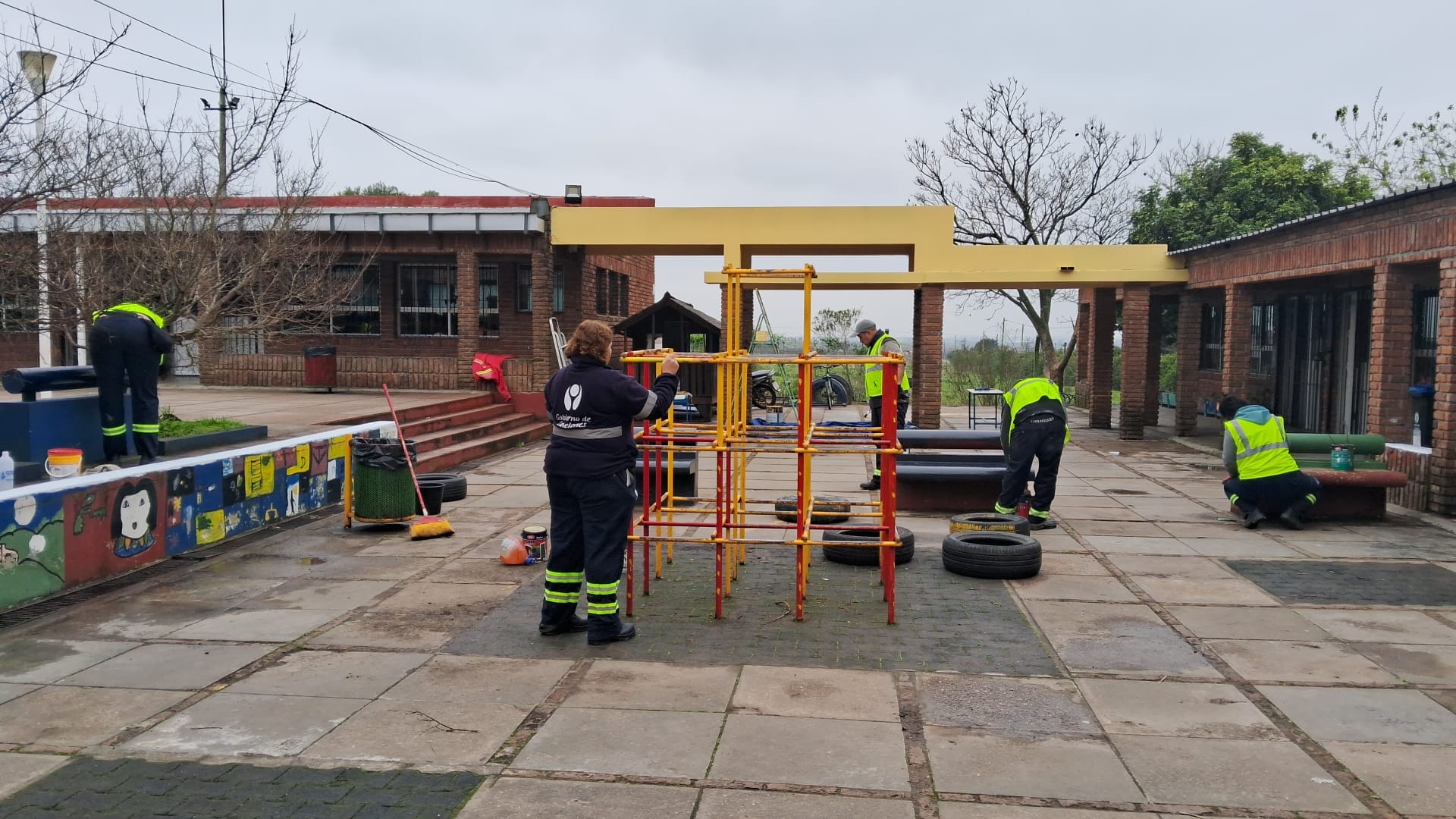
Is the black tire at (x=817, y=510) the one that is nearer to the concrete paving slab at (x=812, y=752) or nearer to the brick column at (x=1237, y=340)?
the concrete paving slab at (x=812, y=752)

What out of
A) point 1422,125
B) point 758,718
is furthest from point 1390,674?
point 1422,125

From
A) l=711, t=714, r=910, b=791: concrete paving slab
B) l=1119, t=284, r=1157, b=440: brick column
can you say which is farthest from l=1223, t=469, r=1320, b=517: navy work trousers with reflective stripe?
l=1119, t=284, r=1157, b=440: brick column

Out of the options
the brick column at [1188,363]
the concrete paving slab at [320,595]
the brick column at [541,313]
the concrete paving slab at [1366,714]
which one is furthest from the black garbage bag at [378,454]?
the brick column at [1188,363]

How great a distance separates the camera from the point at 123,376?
10.3m

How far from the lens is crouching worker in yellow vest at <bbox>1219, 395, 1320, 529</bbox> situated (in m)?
10.4

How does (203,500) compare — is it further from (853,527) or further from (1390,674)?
(1390,674)

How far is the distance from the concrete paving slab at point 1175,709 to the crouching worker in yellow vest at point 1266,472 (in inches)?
214

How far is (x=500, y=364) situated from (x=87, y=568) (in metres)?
11.9

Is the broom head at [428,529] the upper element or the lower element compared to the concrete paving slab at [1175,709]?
upper

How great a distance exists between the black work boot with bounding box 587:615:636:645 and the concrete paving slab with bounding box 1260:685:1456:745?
363 cm

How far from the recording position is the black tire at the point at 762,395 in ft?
80.5

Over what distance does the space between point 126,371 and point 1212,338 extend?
24308mm

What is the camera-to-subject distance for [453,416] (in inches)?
662

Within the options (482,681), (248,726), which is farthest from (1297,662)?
(248,726)
